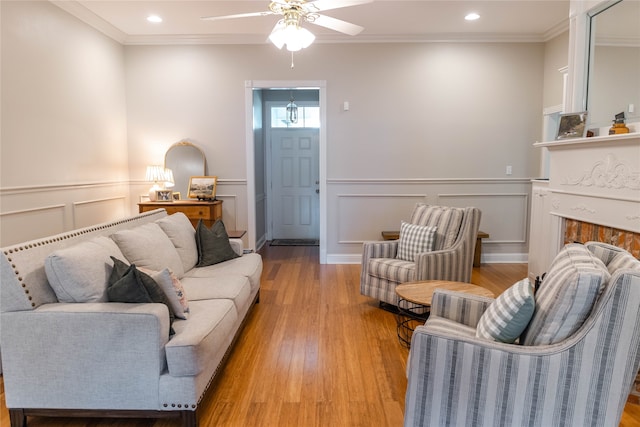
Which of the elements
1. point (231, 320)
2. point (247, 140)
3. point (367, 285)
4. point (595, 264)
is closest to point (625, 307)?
point (595, 264)

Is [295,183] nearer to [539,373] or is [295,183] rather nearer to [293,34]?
[293,34]

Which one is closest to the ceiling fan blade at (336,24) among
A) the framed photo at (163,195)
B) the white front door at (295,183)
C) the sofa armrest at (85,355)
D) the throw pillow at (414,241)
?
the throw pillow at (414,241)

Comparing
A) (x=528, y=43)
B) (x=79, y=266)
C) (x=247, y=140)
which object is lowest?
(x=79, y=266)

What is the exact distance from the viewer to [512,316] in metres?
1.63

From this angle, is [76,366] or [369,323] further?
[369,323]

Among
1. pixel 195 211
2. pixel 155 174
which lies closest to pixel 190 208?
pixel 195 211

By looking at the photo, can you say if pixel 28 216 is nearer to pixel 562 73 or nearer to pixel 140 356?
pixel 140 356

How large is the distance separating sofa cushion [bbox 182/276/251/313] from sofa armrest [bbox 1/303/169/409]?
2.27 feet

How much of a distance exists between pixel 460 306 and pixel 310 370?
39.7 inches

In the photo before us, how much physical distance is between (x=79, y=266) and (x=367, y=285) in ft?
7.73

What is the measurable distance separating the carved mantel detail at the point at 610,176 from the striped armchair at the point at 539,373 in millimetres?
1330

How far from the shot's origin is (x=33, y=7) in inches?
137

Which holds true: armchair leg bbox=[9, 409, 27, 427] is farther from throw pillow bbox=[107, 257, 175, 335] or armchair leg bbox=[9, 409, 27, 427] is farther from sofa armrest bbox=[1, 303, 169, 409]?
throw pillow bbox=[107, 257, 175, 335]

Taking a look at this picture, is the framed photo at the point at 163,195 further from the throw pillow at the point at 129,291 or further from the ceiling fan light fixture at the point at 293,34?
the throw pillow at the point at 129,291
